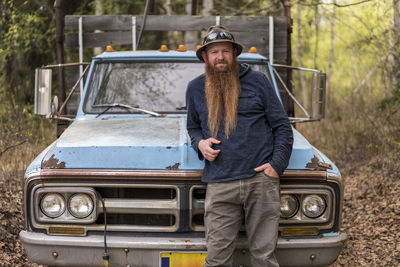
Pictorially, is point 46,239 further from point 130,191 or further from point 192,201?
point 192,201

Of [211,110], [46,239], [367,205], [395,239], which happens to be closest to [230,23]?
[367,205]

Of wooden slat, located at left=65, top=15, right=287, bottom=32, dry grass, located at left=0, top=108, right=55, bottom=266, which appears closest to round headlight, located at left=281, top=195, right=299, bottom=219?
dry grass, located at left=0, top=108, right=55, bottom=266

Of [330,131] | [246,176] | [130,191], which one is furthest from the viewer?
[330,131]

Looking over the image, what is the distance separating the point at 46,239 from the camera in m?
2.94

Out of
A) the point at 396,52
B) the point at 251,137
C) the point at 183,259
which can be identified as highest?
the point at 396,52

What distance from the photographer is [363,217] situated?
19.1 feet

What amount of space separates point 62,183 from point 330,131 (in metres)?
7.97

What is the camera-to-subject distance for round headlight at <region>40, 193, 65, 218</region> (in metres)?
3.02

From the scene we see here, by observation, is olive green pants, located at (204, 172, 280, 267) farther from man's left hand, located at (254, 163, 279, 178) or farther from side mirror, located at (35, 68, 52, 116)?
side mirror, located at (35, 68, 52, 116)

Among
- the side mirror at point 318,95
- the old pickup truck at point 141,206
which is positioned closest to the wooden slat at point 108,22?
the side mirror at point 318,95

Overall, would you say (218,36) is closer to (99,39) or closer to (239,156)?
(239,156)

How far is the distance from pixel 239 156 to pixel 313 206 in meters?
0.66

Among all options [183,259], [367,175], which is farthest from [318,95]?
[367,175]

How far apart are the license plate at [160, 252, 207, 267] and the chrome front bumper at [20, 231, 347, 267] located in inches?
1.0
